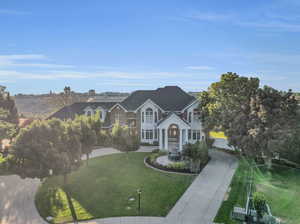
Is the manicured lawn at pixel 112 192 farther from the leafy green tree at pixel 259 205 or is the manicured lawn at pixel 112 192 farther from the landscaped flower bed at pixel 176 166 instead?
the leafy green tree at pixel 259 205

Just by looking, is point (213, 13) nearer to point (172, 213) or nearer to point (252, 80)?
point (252, 80)

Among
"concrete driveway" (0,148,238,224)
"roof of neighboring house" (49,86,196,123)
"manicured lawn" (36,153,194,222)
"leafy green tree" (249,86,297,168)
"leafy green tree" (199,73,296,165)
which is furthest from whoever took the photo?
"roof of neighboring house" (49,86,196,123)

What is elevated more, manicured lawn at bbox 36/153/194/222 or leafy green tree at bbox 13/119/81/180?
leafy green tree at bbox 13/119/81/180

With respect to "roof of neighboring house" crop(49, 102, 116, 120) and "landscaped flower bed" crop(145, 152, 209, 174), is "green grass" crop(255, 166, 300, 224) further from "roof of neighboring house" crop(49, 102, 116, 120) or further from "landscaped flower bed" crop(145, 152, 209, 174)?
"roof of neighboring house" crop(49, 102, 116, 120)

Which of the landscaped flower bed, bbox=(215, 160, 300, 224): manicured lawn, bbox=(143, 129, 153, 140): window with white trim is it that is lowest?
bbox=(215, 160, 300, 224): manicured lawn

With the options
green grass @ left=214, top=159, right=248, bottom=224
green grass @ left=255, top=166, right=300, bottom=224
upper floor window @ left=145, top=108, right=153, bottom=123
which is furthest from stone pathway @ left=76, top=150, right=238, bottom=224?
upper floor window @ left=145, top=108, right=153, bottom=123

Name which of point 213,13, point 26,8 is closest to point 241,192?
point 213,13
